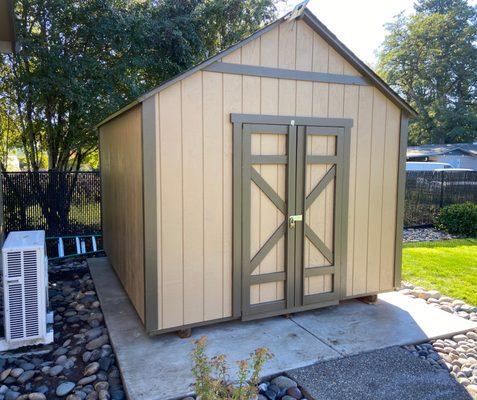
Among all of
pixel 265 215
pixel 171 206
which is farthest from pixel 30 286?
pixel 265 215

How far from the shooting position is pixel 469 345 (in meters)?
3.77

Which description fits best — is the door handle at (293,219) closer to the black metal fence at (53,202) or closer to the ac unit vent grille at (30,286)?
the ac unit vent grille at (30,286)

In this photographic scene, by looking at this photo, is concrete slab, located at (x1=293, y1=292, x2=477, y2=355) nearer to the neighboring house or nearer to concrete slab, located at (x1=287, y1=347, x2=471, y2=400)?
concrete slab, located at (x1=287, y1=347, x2=471, y2=400)

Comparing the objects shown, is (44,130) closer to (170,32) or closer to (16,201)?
(16,201)

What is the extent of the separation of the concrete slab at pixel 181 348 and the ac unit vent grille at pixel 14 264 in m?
0.98

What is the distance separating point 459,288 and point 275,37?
4.01 meters

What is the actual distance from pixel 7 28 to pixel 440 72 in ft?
93.6

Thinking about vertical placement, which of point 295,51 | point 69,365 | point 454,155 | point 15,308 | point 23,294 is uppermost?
point 295,51

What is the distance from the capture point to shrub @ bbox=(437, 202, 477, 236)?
9.57 meters

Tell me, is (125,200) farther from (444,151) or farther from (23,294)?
(444,151)

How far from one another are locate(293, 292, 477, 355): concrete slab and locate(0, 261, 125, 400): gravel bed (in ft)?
6.14

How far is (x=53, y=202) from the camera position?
23.7 feet

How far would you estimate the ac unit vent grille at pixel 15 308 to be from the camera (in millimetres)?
3564

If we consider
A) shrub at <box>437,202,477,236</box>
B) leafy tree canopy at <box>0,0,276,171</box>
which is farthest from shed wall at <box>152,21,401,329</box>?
shrub at <box>437,202,477,236</box>
